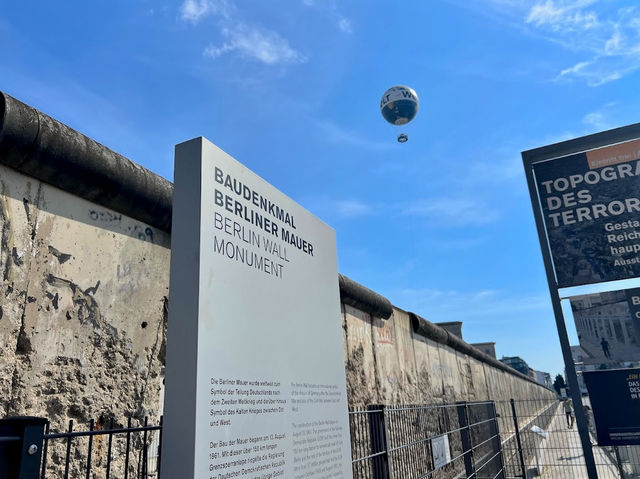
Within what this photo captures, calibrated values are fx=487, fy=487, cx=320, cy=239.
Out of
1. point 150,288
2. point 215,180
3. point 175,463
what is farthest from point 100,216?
point 175,463

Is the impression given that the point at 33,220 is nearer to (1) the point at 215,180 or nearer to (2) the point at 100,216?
(2) the point at 100,216

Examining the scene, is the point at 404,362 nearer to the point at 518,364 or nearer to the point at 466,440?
the point at 466,440

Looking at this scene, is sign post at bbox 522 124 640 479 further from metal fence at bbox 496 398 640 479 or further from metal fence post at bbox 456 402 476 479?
metal fence post at bbox 456 402 476 479

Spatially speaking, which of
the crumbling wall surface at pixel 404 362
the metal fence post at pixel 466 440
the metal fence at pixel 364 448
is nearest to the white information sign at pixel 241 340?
the metal fence at pixel 364 448

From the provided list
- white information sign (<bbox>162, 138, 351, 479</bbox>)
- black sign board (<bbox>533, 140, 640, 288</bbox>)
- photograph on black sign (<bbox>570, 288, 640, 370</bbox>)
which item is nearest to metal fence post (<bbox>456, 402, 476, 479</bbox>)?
photograph on black sign (<bbox>570, 288, 640, 370</bbox>)

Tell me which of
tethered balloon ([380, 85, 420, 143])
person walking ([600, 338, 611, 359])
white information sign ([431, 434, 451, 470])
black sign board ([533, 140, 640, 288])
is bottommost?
white information sign ([431, 434, 451, 470])

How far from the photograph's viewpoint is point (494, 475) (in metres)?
8.80

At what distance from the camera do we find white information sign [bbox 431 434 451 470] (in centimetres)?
601

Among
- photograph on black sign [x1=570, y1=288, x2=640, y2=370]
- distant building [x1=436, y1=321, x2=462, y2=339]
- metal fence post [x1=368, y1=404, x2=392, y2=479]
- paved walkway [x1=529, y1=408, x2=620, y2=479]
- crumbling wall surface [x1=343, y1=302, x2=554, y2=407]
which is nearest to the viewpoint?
metal fence post [x1=368, y1=404, x2=392, y2=479]

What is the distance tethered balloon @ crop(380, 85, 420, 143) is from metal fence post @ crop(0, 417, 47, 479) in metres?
11.0

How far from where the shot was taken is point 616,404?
17.9 feet

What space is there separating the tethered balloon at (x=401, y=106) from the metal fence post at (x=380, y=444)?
835 centimetres

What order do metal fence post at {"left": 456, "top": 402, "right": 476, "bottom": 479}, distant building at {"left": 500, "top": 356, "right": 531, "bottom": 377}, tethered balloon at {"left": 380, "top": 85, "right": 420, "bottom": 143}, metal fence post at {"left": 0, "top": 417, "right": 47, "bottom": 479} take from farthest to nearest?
distant building at {"left": 500, "top": 356, "right": 531, "bottom": 377} < tethered balloon at {"left": 380, "top": 85, "right": 420, "bottom": 143} < metal fence post at {"left": 456, "top": 402, "right": 476, "bottom": 479} < metal fence post at {"left": 0, "top": 417, "right": 47, "bottom": 479}

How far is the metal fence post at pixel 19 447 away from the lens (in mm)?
1423
